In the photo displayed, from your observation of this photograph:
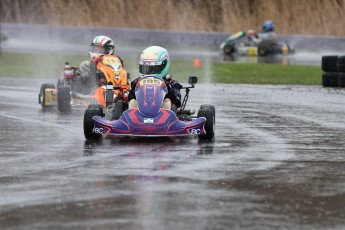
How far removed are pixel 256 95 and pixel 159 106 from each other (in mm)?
8881

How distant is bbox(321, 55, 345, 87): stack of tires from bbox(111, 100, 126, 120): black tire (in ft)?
36.4

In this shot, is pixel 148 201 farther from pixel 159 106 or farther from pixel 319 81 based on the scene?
pixel 319 81

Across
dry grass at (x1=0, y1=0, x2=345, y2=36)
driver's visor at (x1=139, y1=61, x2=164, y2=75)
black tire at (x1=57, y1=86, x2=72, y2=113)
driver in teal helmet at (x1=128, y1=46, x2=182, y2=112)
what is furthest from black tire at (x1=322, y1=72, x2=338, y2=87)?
dry grass at (x1=0, y1=0, x2=345, y2=36)

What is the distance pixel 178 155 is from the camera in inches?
479

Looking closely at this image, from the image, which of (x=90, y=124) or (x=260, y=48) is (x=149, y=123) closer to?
(x=90, y=124)

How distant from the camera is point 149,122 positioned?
13.5 m

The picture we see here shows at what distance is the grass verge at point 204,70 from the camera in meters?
27.9

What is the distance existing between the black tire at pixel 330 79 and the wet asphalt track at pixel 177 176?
26.8 ft

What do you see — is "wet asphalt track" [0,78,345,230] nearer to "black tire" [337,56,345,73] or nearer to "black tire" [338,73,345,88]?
"black tire" [337,56,345,73]

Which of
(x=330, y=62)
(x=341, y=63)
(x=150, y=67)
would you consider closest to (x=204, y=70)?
(x=330, y=62)

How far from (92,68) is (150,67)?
3.99 metres

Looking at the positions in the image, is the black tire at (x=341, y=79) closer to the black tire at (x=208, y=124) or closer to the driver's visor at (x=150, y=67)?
the driver's visor at (x=150, y=67)

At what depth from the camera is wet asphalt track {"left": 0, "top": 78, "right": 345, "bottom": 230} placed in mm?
8297

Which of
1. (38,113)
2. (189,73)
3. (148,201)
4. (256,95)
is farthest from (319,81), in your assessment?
(148,201)
